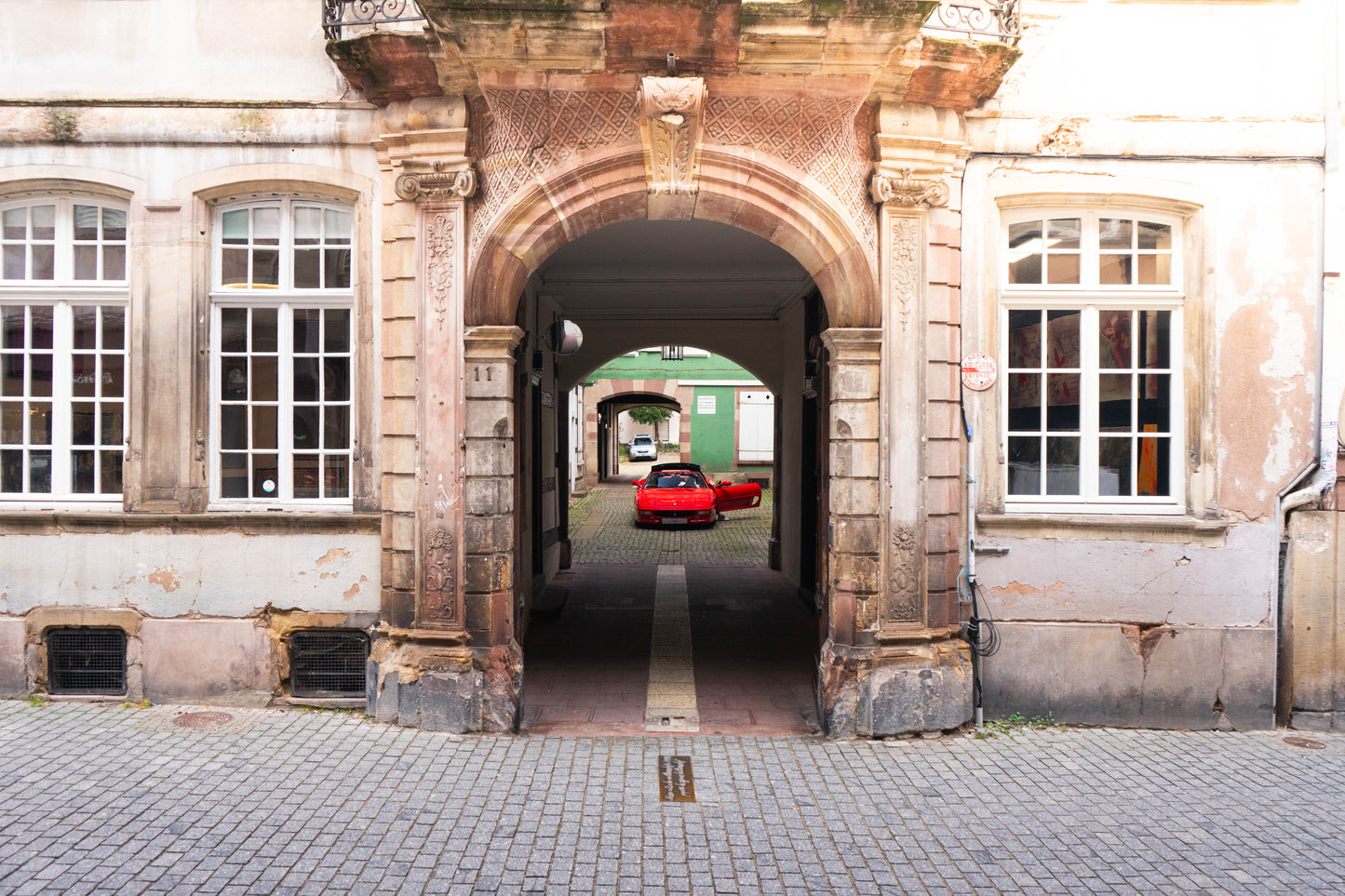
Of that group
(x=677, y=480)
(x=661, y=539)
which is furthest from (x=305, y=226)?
(x=677, y=480)

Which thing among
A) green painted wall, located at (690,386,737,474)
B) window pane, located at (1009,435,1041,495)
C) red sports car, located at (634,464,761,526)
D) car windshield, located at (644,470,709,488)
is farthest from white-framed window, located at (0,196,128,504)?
green painted wall, located at (690,386,737,474)

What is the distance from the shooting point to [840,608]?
5.66 m

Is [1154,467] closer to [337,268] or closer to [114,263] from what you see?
[337,268]

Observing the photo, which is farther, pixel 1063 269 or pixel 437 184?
pixel 1063 269

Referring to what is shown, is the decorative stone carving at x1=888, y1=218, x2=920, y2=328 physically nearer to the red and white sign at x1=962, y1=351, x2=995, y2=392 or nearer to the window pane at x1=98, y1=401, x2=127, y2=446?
the red and white sign at x1=962, y1=351, x2=995, y2=392

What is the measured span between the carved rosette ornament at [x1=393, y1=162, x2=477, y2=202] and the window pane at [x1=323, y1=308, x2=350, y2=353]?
103cm

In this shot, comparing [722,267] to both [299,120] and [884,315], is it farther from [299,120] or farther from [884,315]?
[299,120]

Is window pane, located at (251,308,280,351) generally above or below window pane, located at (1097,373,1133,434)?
above

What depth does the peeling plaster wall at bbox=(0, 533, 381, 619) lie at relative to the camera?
588 cm

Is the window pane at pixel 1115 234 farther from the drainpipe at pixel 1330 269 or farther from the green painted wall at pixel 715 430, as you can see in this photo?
the green painted wall at pixel 715 430

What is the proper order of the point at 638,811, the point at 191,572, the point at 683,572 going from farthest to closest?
the point at 683,572 < the point at 191,572 < the point at 638,811

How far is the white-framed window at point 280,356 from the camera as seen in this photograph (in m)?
6.02

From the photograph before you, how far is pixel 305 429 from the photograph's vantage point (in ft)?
19.9

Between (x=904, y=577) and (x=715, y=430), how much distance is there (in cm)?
2557
